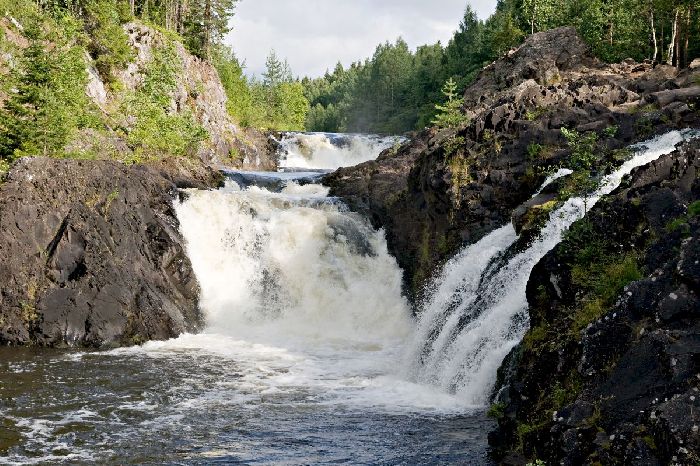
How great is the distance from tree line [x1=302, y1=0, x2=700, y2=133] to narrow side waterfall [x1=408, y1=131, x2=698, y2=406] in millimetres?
20423

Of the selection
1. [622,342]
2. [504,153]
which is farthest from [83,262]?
[622,342]

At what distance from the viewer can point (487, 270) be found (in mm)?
16000

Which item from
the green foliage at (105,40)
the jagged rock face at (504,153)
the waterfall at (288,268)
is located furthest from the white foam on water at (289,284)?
the green foliage at (105,40)

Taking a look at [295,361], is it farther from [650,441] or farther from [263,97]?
[263,97]

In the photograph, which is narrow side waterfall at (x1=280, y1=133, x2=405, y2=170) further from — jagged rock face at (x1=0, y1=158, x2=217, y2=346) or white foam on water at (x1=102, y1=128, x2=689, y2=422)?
jagged rock face at (x1=0, y1=158, x2=217, y2=346)

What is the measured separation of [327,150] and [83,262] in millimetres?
31966

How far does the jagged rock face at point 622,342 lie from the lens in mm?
6574

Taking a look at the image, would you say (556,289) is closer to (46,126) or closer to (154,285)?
(154,285)

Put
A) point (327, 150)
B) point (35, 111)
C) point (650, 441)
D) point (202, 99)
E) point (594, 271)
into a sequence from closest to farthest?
point (650, 441) → point (594, 271) → point (35, 111) → point (202, 99) → point (327, 150)

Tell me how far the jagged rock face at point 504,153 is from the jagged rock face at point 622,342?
5.94m

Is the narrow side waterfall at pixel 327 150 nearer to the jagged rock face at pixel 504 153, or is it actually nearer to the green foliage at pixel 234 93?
the green foliage at pixel 234 93

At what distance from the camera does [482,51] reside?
65500mm

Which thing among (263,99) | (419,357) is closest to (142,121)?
(419,357)

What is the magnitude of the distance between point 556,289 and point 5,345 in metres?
16.2
